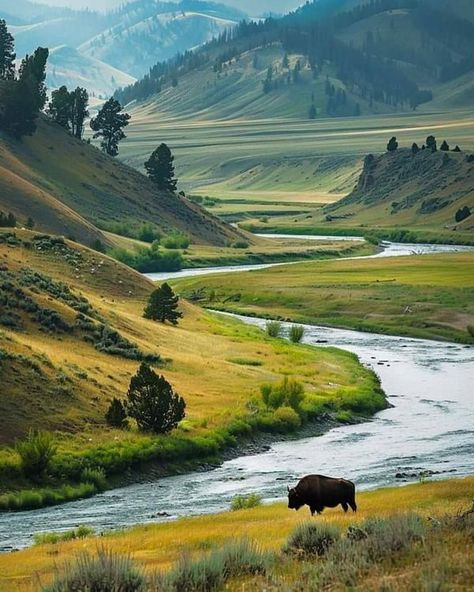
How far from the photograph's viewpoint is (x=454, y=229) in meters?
186

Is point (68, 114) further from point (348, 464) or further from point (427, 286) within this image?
point (348, 464)

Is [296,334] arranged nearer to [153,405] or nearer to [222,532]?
[153,405]

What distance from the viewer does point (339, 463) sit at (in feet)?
164

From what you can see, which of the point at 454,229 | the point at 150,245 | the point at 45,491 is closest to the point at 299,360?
the point at 45,491

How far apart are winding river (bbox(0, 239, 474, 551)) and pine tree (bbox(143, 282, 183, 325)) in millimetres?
20446

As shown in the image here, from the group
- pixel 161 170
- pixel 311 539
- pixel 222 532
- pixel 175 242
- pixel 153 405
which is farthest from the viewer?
pixel 161 170

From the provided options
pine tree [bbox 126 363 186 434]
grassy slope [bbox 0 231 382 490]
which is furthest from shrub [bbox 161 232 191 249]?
pine tree [bbox 126 363 186 434]

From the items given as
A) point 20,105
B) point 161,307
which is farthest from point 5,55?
point 161,307

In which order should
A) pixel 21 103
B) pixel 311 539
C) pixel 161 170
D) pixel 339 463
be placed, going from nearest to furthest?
pixel 311 539 < pixel 339 463 < pixel 21 103 < pixel 161 170

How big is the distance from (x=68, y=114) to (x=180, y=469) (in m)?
A: 148

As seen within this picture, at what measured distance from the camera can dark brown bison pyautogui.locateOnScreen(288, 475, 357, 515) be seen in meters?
30.7

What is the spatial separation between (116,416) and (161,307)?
33742 mm

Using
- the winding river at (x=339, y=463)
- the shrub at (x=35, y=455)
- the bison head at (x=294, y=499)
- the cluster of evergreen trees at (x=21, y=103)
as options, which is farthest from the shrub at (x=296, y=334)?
the cluster of evergreen trees at (x=21, y=103)

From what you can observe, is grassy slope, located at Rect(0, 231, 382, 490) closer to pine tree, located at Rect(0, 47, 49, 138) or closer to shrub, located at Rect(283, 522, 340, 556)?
shrub, located at Rect(283, 522, 340, 556)
